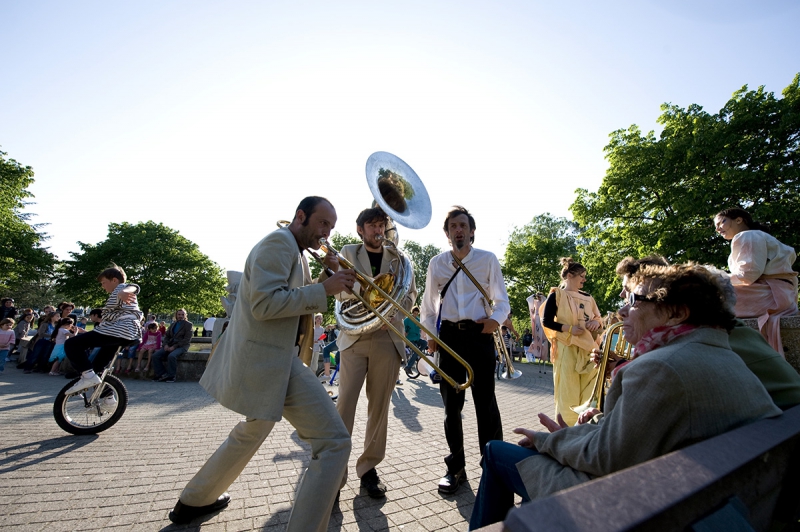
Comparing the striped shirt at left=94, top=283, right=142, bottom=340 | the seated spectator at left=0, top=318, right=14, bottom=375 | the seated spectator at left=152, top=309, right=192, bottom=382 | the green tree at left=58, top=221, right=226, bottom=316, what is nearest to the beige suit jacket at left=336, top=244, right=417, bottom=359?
the striped shirt at left=94, top=283, right=142, bottom=340

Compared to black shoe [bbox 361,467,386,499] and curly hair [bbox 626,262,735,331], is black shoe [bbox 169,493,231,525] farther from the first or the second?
curly hair [bbox 626,262,735,331]

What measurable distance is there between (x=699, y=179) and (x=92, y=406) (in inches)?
793

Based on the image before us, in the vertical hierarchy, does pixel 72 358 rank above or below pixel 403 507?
above

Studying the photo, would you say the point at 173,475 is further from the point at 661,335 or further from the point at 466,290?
the point at 661,335

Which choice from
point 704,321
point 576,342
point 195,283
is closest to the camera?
point 704,321

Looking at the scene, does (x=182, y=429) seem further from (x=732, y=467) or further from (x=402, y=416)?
(x=732, y=467)

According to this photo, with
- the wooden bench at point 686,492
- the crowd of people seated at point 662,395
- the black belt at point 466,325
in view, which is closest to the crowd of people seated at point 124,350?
the black belt at point 466,325

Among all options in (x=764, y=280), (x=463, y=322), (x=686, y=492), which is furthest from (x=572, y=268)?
(x=686, y=492)

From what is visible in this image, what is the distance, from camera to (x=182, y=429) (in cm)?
534

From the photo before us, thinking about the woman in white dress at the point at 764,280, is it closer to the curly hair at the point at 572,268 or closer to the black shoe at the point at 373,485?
the curly hair at the point at 572,268

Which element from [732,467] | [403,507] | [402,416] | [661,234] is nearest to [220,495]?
[403,507]

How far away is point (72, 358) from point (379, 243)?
150 inches

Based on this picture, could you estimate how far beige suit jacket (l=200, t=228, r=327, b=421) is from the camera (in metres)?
2.37

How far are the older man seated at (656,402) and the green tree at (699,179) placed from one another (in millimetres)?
16712
